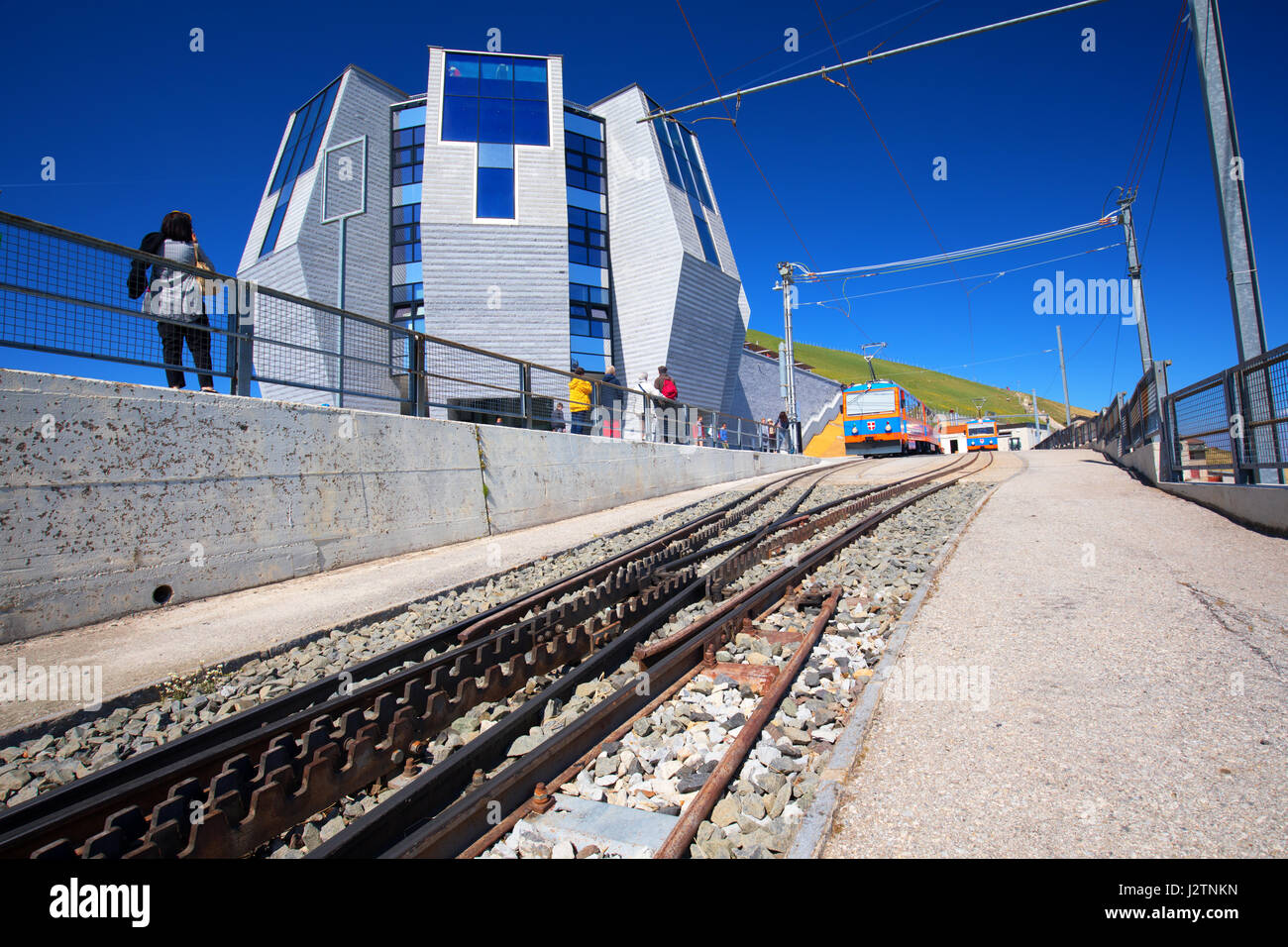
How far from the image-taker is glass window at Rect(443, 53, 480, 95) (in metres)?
26.9

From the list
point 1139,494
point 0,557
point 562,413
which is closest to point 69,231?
point 0,557

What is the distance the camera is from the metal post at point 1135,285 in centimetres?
1881

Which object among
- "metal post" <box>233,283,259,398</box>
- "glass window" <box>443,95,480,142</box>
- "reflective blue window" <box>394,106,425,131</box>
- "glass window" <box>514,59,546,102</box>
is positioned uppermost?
"glass window" <box>514,59,546,102</box>

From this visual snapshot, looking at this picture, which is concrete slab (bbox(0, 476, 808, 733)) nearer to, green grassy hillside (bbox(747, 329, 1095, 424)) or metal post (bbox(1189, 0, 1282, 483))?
metal post (bbox(1189, 0, 1282, 483))

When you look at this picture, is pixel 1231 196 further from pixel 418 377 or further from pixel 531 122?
pixel 531 122

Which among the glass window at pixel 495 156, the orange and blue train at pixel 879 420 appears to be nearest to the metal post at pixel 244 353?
the glass window at pixel 495 156

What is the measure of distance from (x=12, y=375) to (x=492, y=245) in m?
23.1

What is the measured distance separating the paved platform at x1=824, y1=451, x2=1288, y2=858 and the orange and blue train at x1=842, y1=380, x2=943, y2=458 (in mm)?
25602

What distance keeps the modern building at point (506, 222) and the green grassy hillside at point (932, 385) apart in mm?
88054

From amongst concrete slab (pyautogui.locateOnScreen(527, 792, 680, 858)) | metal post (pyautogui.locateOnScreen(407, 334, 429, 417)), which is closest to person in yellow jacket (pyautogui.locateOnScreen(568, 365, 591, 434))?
metal post (pyautogui.locateOnScreen(407, 334, 429, 417))
